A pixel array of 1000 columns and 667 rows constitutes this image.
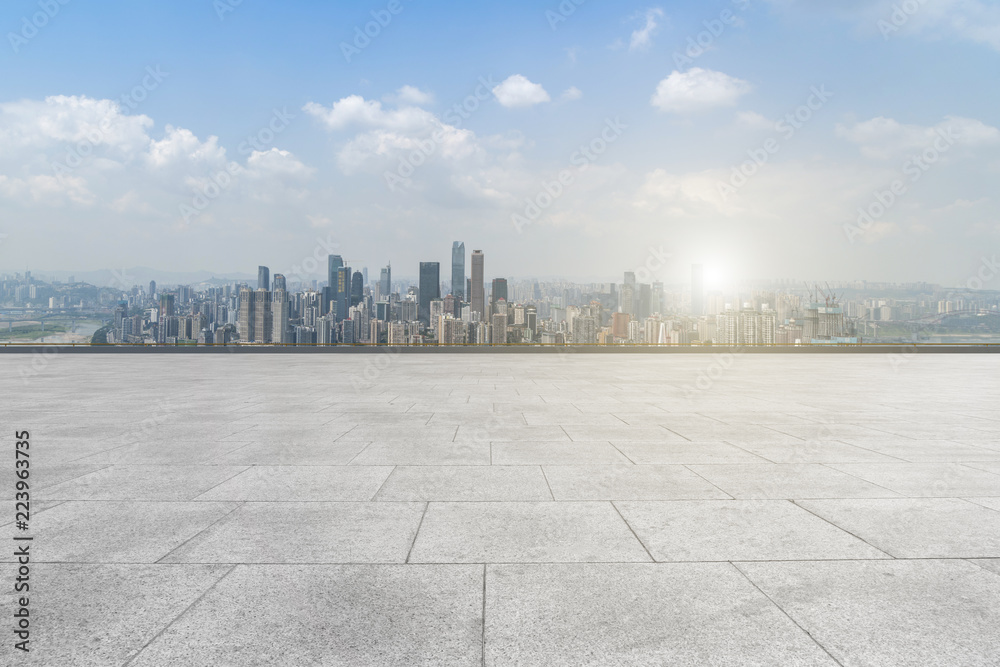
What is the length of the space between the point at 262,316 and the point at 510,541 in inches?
1864

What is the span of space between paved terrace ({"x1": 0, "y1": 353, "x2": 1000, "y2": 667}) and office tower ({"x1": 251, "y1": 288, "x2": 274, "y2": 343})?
3630 cm

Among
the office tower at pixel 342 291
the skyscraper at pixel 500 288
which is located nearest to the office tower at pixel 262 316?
the office tower at pixel 342 291

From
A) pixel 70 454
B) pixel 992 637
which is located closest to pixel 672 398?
pixel 992 637

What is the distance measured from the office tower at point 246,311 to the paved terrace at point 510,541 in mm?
36419

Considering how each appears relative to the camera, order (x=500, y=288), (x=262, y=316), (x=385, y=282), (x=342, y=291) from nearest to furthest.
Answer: (x=262, y=316) → (x=500, y=288) → (x=342, y=291) → (x=385, y=282)

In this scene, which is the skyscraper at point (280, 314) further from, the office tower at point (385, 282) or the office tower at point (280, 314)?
the office tower at point (385, 282)

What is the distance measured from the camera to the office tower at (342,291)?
236 ft

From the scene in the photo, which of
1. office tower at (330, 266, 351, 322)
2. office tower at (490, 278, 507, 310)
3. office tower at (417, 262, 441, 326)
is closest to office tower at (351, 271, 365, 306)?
office tower at (330, 266, 351, 322)

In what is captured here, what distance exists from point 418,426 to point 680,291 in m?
72.9

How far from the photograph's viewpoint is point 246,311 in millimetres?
47625

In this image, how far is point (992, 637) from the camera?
3.26m

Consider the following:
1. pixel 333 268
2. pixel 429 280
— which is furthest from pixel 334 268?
pixel 429 280

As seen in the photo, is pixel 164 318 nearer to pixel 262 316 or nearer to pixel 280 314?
pixel 262 316

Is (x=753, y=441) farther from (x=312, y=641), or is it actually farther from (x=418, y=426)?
(x=312, y=641)
